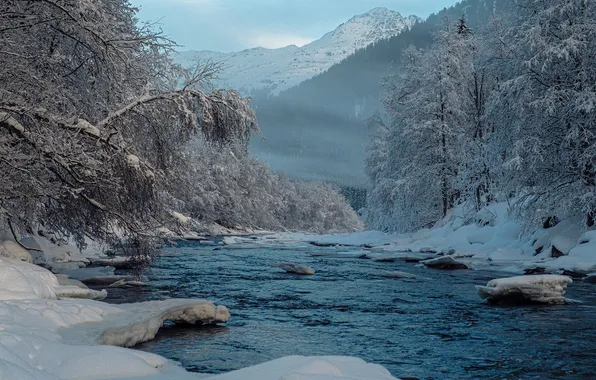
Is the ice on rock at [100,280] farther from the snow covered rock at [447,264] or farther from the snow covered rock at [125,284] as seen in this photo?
the snow covered rock at [447,264]

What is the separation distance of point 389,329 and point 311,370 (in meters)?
5.25

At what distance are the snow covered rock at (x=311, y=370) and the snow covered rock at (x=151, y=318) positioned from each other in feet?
8.86

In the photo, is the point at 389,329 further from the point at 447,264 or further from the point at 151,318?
the point at 447,264

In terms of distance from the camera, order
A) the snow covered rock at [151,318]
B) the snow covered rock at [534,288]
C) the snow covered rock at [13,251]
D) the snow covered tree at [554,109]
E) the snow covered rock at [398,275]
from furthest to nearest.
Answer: the snow covered tree at [554,109] → the snow covered rock at [398,275] → the snow covered rock at [534,288] → the snow covered rock at [13,251] → the snow covered rock at [151,318]

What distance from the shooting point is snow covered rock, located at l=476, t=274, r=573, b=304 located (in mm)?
12977

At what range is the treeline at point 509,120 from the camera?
21141 mm

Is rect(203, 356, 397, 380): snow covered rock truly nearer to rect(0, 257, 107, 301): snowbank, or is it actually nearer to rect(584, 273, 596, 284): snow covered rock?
rect(0, 257, 107, 301): snowbank

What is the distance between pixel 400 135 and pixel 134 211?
2648cm

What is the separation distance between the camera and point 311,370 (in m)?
5.58

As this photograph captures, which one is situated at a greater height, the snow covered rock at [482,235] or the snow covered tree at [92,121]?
the snow covered tree at [92,121]

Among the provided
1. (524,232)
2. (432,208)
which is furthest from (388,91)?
(524,232)

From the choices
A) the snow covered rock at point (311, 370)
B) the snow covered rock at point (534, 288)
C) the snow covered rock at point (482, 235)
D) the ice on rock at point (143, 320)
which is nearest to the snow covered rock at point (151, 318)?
the ice on rock at point (143, 320)

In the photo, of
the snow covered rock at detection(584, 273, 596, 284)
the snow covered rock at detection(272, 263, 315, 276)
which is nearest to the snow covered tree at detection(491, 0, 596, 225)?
the snow covered rock at detection(584, 273, 596, 284)

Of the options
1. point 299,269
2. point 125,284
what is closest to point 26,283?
point 125,284
